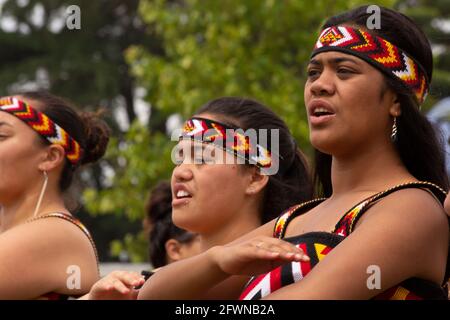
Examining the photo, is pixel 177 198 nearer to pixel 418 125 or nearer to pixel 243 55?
pixel 418 125

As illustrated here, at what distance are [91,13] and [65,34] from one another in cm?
70

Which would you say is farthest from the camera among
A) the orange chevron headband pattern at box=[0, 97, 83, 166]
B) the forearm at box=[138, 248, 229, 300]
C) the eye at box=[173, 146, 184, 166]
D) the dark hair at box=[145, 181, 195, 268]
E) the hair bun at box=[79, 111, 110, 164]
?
the dark hair at box=[145, 181, 195, 268]

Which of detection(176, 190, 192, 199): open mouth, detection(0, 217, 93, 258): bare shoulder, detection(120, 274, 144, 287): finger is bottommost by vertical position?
detection(0, 217, 93, 258): bare shoulder

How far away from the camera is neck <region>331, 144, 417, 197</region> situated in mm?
3299

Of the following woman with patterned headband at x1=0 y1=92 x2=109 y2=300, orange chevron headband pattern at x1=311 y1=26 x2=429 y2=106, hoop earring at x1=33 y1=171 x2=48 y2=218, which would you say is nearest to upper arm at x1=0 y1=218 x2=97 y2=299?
woman with patterned headband at x1=0 y1=92 x2=109 y2=300

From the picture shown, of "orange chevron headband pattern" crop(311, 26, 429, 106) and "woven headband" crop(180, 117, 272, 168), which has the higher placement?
"orange chevron headband pattern" crop(311, 26, 429, 106)

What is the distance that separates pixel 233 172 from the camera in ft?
13.7

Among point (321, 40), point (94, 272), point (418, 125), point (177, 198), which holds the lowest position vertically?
point (94, 272)

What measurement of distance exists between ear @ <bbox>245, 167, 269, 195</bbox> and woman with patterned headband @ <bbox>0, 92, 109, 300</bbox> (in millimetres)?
851

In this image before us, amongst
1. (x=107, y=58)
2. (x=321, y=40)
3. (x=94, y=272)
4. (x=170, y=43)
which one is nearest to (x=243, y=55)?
(x=170, y=43)

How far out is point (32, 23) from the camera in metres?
21.7

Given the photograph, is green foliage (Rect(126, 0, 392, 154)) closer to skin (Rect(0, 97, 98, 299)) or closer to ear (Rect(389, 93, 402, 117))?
skin (Rect(0, 97, 98, 299))

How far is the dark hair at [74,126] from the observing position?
16.4 ft

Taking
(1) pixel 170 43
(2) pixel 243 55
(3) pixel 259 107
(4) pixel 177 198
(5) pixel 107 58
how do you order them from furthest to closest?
(5) pixel 107 58, (1) pixel 170 43, (2) pixel 243 55, (3) pixel 259 107, (4) pixel 177 198
